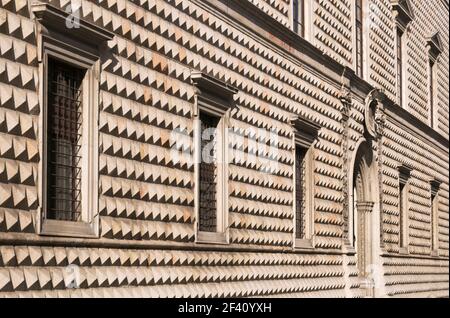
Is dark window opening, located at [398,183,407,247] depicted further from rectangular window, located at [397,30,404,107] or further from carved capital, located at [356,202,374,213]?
carved capital, located at [356,202,374,213]

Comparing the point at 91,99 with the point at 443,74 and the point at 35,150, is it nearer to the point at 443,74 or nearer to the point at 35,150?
the point at 35,150

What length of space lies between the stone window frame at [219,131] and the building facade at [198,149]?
0.09 ft

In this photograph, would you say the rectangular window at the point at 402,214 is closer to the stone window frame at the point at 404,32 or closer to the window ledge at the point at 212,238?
the stone window frame at the point at 404,32

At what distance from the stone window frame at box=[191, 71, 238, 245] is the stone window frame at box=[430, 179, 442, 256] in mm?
15249

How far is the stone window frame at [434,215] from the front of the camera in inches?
1062

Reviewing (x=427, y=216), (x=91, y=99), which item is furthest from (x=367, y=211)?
(x=91, y=99)

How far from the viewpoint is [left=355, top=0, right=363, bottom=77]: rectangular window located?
20.0 meters

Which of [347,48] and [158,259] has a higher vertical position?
[347,48]

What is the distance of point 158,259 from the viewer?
10727 millimetres

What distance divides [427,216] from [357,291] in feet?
25.8

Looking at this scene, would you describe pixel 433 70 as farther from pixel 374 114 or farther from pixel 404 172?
pixel 374 114

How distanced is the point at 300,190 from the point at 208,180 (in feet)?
13.3

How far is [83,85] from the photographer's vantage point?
9.46m
